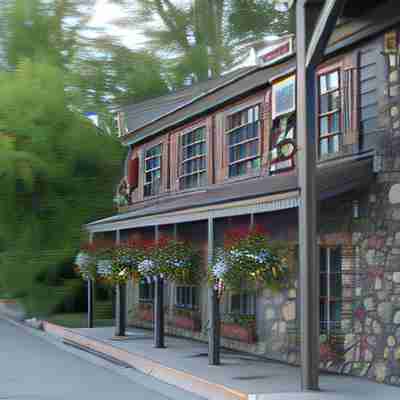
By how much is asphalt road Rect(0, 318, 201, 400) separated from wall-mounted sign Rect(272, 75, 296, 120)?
493 centimetres

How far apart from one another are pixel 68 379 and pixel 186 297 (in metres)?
6.80

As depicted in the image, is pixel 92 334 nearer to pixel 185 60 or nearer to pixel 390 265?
pixel 390 265

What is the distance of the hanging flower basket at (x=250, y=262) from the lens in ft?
43.7

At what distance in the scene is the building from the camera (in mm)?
12219

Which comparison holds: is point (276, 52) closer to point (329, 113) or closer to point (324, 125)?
point (329, 113)

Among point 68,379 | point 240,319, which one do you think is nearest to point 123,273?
point 240,319

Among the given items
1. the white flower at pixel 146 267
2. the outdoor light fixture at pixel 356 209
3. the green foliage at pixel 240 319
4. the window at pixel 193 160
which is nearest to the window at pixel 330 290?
the outdoor light fixture at pixel 356 209

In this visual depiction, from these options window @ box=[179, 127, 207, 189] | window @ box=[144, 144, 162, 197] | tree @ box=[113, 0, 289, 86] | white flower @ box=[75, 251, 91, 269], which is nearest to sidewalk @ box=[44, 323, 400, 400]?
white flower @ box=[75, 251, 91, 269]

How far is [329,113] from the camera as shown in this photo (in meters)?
14.3

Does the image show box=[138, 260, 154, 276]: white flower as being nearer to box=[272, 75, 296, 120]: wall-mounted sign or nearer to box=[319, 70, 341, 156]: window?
box=[272, 75, 296, 120]: wall-mounted sign

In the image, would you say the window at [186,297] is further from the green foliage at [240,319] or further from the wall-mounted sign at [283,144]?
the wall-mounted sign at [283,144]

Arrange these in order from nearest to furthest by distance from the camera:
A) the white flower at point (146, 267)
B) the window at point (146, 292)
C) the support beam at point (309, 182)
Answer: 1. the support beam at point (309, 182)
2. the white flower at point (146, 267)
3. the window at point (146, 292)

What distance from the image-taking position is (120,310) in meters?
19.3

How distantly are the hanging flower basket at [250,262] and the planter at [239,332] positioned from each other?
262cm
